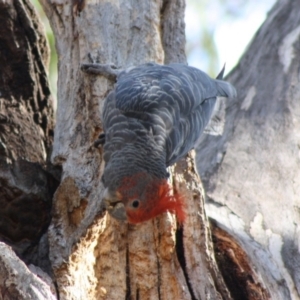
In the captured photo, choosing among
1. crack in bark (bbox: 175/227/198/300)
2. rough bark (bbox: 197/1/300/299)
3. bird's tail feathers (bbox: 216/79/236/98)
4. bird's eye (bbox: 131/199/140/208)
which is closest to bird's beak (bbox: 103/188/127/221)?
bird's eye (bbox: 131/199/140/208)

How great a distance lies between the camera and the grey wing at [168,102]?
350 centimetres

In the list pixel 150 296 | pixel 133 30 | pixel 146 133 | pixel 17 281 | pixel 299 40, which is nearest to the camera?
pixel 17 281

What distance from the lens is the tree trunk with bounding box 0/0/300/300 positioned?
3.16 m

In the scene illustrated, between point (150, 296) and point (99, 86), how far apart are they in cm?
129

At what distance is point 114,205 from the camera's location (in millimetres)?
3027

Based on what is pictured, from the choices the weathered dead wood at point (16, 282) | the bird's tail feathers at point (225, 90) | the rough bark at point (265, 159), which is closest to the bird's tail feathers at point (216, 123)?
the rough bark at point (265, 159)

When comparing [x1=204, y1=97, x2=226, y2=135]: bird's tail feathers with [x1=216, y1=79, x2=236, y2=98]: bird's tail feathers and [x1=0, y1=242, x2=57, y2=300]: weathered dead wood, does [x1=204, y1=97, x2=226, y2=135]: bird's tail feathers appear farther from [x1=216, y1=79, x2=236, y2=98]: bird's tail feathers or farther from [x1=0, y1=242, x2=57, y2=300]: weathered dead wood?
[x1=0, y1=242, x2=57, y2=300]: weathered dead wood

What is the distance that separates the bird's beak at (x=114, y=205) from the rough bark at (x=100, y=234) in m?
0.06

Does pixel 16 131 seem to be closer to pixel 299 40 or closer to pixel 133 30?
pixel 133 30

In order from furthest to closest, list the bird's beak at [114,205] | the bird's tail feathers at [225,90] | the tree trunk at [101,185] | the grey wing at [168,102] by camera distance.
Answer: the bird's tail feathers at [225,90] < the grey wing at [168,102] < the tree trunk at [101,185] < the bird's beak at [114,205]

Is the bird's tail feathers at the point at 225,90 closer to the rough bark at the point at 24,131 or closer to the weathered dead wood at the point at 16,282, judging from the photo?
the rough bark at the point at 24,131

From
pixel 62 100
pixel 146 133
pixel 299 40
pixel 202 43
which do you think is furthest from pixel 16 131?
pixel 202 43

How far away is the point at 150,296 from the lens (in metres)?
3.17

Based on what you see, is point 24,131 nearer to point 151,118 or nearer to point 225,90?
point 151,118
